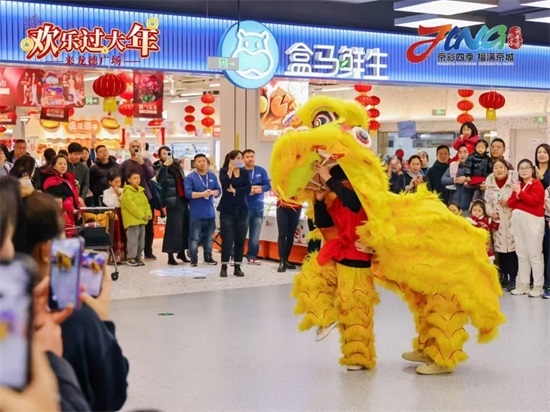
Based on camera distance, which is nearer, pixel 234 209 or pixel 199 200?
pixel 234 209

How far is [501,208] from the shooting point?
881 cm

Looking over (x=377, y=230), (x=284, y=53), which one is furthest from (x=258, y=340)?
(x=284, y=53)

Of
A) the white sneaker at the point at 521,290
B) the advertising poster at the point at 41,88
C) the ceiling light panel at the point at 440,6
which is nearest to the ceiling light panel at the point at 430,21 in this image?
the ceiling light panel at the point at 440,6

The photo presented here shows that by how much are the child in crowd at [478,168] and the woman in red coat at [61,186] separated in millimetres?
4062

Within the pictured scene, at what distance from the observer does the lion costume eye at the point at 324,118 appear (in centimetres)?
543

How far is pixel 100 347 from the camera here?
6.75 feet

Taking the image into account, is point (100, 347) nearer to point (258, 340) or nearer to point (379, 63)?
point (258, 340)

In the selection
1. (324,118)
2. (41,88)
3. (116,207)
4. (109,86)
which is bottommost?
(116,207)

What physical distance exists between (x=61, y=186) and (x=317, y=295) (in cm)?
449

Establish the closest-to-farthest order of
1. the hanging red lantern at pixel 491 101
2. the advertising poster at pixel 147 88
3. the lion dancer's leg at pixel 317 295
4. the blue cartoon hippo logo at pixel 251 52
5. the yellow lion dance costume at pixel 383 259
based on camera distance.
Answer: the yellow lion dance costume at pixel 383 259 → the lion dancer's leg at pixel 317 295 → the blue cartoon hippo logo at pixel 251 52 → the hanging red lantern at pixel 491 101 → the advertising poster at pixel 147 88

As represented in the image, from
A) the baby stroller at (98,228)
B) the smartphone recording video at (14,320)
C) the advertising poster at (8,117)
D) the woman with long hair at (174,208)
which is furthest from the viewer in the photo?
the advertising poster at (8,117)

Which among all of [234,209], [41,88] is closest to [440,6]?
[234,209]

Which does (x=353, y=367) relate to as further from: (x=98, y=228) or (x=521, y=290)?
(x=98, y=228)

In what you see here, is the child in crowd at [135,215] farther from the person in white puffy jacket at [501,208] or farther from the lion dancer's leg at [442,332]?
the lion dancer's leg at [442,332]
